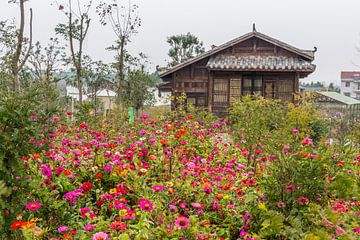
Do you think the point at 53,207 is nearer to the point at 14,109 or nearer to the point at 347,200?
the point at 14,109

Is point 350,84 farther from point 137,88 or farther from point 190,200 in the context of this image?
point 190,200

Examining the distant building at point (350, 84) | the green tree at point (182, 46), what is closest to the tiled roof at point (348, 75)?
the distant building at point (350, 84)

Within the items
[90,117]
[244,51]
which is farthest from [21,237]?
[244,51]

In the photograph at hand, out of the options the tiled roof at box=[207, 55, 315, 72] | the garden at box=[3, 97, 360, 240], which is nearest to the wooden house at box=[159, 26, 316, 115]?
the tiled roof at box=[207, 55, 315, 72]

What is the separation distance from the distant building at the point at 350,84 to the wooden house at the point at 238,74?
49.2m

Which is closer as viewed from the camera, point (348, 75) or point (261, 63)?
point (261, 63)

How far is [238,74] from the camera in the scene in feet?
50.3

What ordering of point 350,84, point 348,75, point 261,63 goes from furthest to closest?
point 348,75 → point 350,84 → point 261,63

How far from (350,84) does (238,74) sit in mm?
52721

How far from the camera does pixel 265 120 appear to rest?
5.95 m

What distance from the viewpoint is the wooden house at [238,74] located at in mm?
15125

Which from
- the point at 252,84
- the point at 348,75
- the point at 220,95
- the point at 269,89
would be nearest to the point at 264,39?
the point at 252,84

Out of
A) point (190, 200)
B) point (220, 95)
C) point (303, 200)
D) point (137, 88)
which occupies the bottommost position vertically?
point (190, 200)

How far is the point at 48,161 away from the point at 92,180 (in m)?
0.43
